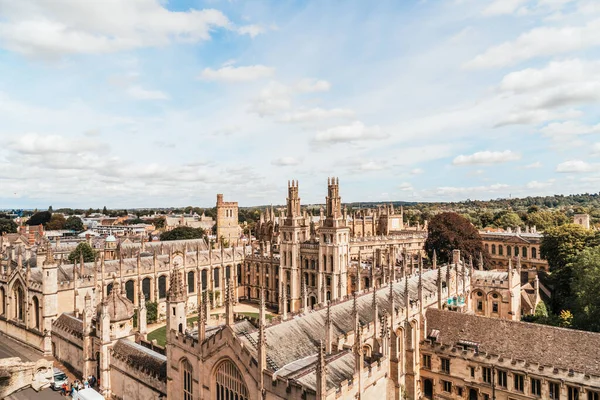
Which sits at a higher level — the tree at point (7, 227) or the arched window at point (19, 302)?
the tree at point (7, 227)

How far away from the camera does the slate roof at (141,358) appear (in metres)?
25.5

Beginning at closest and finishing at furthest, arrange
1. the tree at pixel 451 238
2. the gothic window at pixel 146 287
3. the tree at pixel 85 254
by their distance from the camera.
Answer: the gothic window at pixel 146 287
the tree at pixel 85 254
the tree at pixel 451 238

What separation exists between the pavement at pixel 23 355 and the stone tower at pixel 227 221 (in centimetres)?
5592

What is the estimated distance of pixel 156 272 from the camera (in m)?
54.8

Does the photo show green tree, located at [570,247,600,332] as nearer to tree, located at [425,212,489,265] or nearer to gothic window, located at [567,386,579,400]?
gothic window, located at [567,386,579,400]

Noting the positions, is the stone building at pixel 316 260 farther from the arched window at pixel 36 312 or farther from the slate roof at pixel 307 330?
the arched window at pixel 36 312

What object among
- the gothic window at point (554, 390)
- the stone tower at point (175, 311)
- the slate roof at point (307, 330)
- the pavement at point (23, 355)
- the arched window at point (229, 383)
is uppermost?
the stone tower at point (175, 311)

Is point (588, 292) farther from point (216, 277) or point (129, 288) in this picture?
point (129, 288)

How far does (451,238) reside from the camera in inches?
2451

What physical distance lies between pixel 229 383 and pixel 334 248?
3200 centimetres

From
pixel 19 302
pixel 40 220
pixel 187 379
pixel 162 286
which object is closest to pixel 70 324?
pixel 19 302

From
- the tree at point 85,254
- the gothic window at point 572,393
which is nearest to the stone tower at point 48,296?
the tree at point 85,254

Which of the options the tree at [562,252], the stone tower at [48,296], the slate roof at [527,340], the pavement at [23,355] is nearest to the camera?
the slate roof at [527,340]

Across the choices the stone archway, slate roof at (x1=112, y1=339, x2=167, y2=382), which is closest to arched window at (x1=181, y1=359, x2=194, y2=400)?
the stone archway
